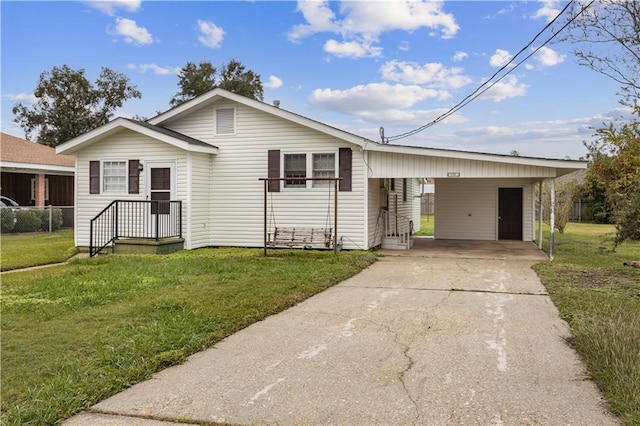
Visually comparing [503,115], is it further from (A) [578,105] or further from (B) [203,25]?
(B) [203,25]

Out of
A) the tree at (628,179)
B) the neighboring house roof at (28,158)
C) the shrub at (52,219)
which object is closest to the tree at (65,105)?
the neighboring house roof at (28,158)

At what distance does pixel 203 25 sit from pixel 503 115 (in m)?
12.0

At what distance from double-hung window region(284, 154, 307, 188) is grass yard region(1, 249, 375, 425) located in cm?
305

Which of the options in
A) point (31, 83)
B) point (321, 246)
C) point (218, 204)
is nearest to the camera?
point (321, 246)

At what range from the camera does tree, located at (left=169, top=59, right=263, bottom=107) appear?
4122cm

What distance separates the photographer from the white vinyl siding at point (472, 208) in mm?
18219

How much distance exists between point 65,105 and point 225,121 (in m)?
28.5

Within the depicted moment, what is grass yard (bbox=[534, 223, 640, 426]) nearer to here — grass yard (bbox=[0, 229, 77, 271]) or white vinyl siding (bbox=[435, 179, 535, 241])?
white vinyl siding (bbox=[435, 179, 535, 241])

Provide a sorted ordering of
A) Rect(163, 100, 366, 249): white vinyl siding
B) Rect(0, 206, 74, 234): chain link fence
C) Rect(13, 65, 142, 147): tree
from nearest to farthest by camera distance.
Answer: Rect(163, 100, 366, 249): white vinyl siding, Rect(0, 206, 74, 234): chain link fence, Rect(13, 65, 142, 147): tree

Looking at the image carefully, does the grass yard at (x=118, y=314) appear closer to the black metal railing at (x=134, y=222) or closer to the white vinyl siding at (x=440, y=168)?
the black metal railing at (x=134, y=222)

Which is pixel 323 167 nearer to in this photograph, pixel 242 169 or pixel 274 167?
pixel 274 167

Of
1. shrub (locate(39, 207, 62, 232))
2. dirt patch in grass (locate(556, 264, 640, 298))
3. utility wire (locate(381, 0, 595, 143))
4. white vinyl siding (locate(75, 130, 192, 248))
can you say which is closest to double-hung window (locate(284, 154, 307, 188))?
white vinyl siding (locate(75, 130, 192, 248))

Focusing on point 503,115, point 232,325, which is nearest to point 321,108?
point 503,115

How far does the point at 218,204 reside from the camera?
14.7 m
